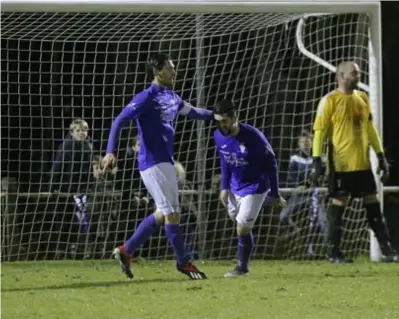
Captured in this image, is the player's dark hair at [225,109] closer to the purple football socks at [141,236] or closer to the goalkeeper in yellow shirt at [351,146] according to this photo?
the purple football socks at [141,236]

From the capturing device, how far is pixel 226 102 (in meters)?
9.38

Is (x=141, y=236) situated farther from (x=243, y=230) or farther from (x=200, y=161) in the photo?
(x=200, y=161)

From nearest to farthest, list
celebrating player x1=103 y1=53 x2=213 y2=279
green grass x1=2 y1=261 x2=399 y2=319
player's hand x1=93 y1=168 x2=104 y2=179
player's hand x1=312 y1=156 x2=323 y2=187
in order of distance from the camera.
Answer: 1. green grass x1=2 y1=261 x2=399 y2=319
2. celebrating player x1=103 y1=53 x2=213 y2=279
3. player's hand x1=312 y1=156 x2=323 y2=187
4. player's hand x1=93 y1=168 x2=104 y2=179

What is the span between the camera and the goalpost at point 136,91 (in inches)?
463

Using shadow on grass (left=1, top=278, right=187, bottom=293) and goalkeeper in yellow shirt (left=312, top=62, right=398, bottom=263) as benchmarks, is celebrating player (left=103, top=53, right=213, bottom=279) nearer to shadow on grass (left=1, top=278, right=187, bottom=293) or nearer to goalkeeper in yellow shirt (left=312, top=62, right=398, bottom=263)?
shadow on grass (left=1, top=278, right=187, bottom=293)

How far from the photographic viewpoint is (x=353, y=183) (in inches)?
428

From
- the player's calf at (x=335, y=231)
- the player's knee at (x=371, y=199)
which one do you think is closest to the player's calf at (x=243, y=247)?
the player's calf at (x=335, y=231)

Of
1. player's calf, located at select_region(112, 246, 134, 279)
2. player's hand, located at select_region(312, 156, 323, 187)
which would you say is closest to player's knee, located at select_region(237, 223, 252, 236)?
player's calf, located at select_region(112, 246, 134, 279)

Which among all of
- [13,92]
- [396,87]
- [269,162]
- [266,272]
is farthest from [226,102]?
[396,87]

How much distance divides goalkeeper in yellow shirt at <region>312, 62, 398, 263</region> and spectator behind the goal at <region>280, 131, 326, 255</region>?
1.22 m

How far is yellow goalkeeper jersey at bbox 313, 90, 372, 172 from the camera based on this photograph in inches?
424

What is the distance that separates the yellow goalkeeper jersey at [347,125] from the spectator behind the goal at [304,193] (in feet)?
4.24

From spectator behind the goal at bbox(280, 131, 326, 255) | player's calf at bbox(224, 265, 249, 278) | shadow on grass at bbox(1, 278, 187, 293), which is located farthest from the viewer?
spectator behind the goal at bbox(280, 131, 326, 255)

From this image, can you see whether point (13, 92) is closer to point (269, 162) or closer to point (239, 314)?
point (269, 162)
